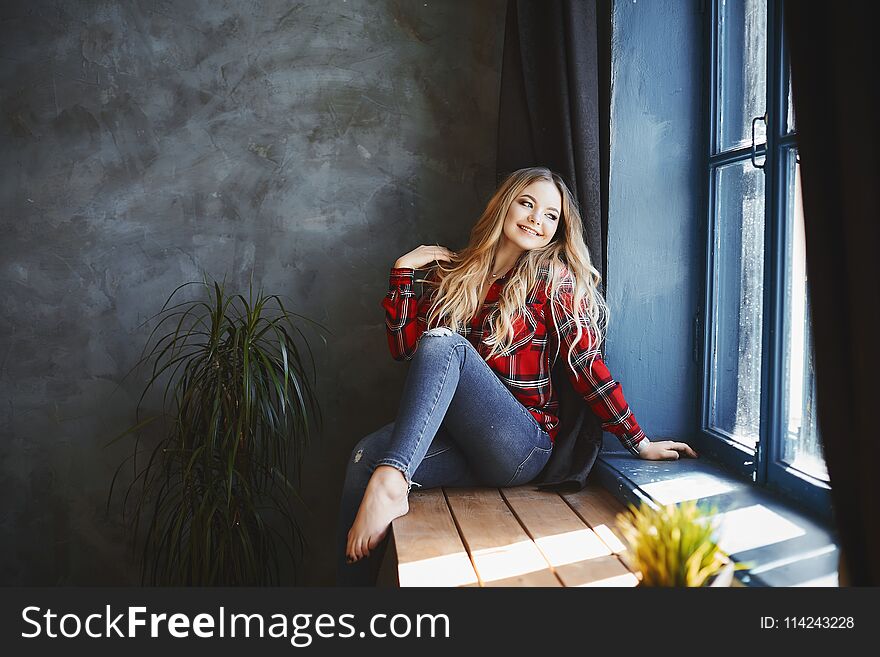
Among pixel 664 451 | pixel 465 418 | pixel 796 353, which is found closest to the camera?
pixel 796 353

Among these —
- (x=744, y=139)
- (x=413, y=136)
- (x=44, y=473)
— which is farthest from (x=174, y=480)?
(x=744, y=139)

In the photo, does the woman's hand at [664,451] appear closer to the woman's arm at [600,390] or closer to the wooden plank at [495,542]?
the woman's arm at [600,390]

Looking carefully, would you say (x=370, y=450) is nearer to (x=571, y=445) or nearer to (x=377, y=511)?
(x=377, y=511)

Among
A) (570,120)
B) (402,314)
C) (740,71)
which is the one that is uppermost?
(740,71)

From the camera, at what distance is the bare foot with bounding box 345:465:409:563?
1.77m

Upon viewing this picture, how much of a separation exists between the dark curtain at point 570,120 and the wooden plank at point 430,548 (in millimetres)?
407

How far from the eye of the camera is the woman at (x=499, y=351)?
6.42ft

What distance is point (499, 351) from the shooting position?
218cm

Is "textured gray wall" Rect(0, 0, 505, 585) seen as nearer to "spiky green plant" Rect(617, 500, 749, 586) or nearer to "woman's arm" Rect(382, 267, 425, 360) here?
"woman's arm" Rect(382, 267, 425, 360)

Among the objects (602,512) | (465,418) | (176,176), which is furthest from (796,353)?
(176,176)

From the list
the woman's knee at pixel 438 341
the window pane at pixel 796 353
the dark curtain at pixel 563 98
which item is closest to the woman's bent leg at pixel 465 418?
the woman's knee at pixel 438 341

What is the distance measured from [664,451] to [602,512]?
36 cm

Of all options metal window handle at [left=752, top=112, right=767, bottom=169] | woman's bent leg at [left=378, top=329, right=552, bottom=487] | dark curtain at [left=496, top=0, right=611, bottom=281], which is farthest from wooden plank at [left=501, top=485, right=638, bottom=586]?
metal window handle at [left=752, top=112, right=767, bottom=169]

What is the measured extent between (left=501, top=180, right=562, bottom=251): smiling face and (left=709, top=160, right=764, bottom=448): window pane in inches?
20.1
